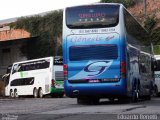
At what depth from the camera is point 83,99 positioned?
2241cm

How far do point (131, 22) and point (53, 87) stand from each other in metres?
16.6

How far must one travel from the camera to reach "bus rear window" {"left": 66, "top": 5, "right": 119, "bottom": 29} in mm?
19984

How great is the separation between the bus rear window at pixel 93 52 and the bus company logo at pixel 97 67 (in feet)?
0.70

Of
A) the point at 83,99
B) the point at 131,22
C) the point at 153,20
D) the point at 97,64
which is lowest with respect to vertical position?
the point at 83,99

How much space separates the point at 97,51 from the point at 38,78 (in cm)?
1977

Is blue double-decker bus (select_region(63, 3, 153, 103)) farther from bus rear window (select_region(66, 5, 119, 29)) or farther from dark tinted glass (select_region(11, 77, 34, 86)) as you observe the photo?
dark tinted glass (select_region(11, 77, 34, 86))

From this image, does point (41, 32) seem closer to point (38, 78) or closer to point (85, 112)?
point (38, 78)

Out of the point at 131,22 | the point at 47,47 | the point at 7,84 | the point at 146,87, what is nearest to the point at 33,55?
the point at 47,47

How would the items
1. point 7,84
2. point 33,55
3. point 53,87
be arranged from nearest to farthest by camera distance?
1. point 53,87
2. point 7,84
3. point 33,55

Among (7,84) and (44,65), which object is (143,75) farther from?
(7,84)

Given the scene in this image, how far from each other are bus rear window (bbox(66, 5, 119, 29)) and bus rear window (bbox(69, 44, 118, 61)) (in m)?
0.87

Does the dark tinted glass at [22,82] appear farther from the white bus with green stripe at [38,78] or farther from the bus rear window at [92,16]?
the bus rear window at [92,16]

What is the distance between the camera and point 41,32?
58.3 metres

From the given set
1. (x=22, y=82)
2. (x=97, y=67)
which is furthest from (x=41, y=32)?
(x=97, y=67)
